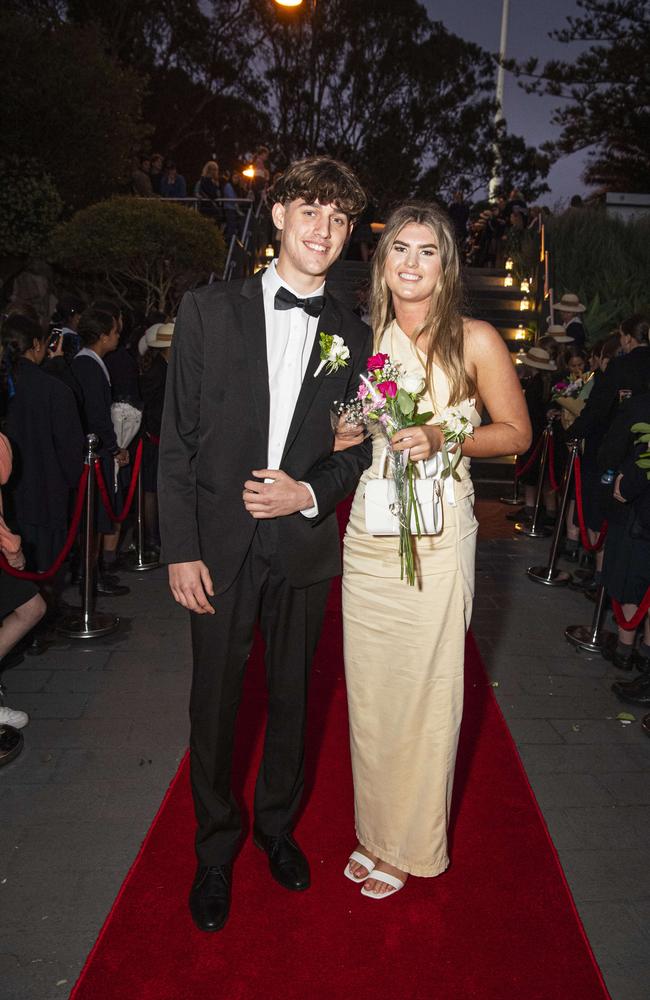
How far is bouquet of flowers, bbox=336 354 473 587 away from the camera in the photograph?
2.49m

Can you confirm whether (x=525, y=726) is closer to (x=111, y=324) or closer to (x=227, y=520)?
(x=227, y=520)

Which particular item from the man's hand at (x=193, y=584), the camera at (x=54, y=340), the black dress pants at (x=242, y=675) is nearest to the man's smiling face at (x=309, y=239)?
the black dress pants at (x=242, y=675)

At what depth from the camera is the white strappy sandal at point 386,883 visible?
290 cm

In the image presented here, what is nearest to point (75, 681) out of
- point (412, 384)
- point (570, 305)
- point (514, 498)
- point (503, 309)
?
point (412, 384)

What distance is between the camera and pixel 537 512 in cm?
855

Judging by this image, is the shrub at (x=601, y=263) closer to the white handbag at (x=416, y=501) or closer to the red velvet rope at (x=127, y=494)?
the red velvet rope at (x=127, y=494)

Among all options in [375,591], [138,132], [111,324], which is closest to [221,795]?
[375,591]

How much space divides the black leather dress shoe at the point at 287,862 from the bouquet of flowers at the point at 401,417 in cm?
116

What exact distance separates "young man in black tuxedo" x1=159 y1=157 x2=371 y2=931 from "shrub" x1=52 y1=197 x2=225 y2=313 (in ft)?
35.1

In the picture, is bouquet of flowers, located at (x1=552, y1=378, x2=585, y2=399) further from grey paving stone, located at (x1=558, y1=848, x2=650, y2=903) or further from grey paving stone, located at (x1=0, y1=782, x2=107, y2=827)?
grey paving stone, located at (x1=0, y1=782, x2=107, y2=827)

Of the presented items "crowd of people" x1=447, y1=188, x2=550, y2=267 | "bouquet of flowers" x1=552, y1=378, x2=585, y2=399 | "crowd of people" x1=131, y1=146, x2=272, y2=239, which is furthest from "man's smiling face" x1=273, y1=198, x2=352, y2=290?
"crowd of people" x1=447, y1=188, x2=550, y2=267

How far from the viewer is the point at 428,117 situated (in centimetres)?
3375

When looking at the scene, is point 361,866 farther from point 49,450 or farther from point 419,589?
point 49,450

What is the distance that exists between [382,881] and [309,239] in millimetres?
2348
